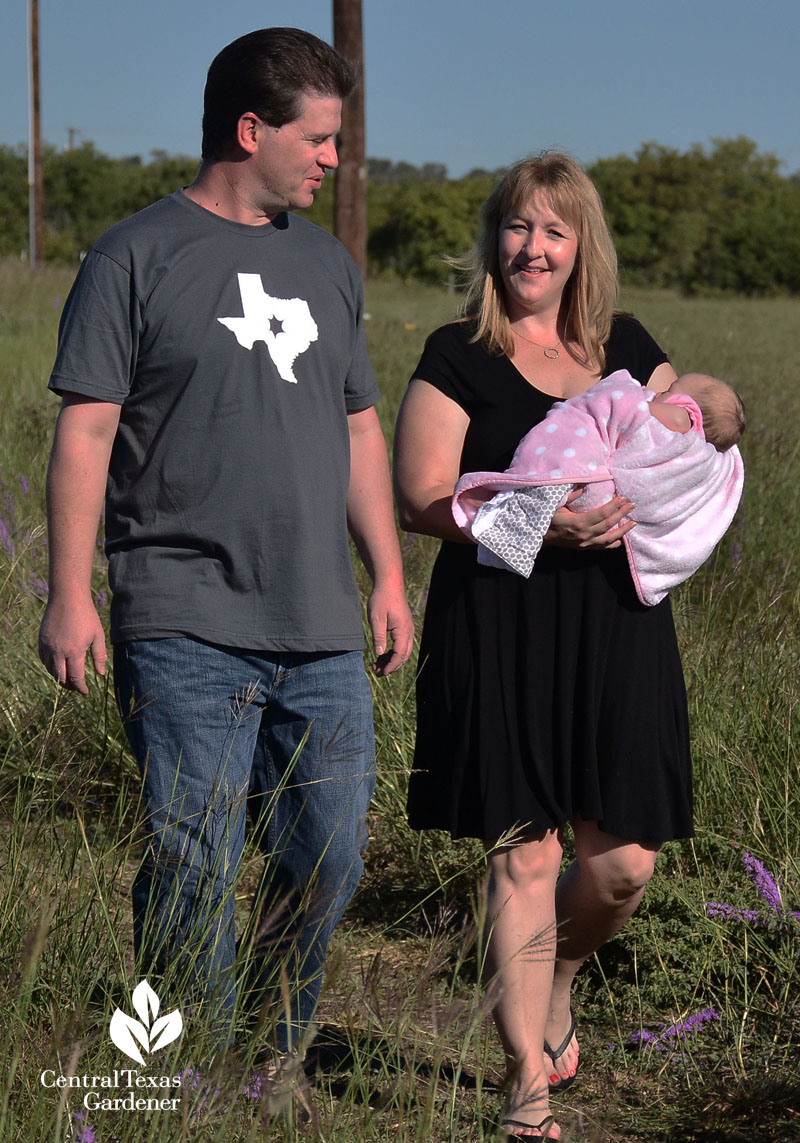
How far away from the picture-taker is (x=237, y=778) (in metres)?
2.43

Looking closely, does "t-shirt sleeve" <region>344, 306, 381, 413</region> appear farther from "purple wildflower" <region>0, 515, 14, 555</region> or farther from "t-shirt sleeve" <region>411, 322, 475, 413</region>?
"purple wildflower" <region>0, 515, 14, 555</region>

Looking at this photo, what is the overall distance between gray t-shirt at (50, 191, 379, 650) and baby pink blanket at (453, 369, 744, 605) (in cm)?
37

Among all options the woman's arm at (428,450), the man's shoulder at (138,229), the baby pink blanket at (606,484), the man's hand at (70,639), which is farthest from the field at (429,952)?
the man's shoulder at (138,229)

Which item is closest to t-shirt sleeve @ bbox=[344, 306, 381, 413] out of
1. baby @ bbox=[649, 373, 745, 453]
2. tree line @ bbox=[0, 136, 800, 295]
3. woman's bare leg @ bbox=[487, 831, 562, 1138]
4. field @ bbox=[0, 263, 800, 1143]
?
baby @ bbox=[649, 373, 745, 453]

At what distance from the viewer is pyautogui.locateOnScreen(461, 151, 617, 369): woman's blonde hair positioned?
2779 mm

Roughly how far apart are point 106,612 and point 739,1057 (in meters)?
2.65

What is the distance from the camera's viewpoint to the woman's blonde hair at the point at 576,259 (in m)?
2.78

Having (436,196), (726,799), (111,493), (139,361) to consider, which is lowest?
(726,799)

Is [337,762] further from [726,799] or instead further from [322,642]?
[726,799]

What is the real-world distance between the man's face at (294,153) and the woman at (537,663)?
520mm

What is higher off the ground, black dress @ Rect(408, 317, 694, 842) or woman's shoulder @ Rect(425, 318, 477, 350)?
woman's shoulder @ Rect(425, 318, 477, 350)

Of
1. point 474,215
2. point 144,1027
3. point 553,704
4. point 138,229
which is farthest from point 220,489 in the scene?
point 474,215

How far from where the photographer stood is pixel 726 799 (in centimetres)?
340

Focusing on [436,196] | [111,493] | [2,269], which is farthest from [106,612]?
[436,196]
